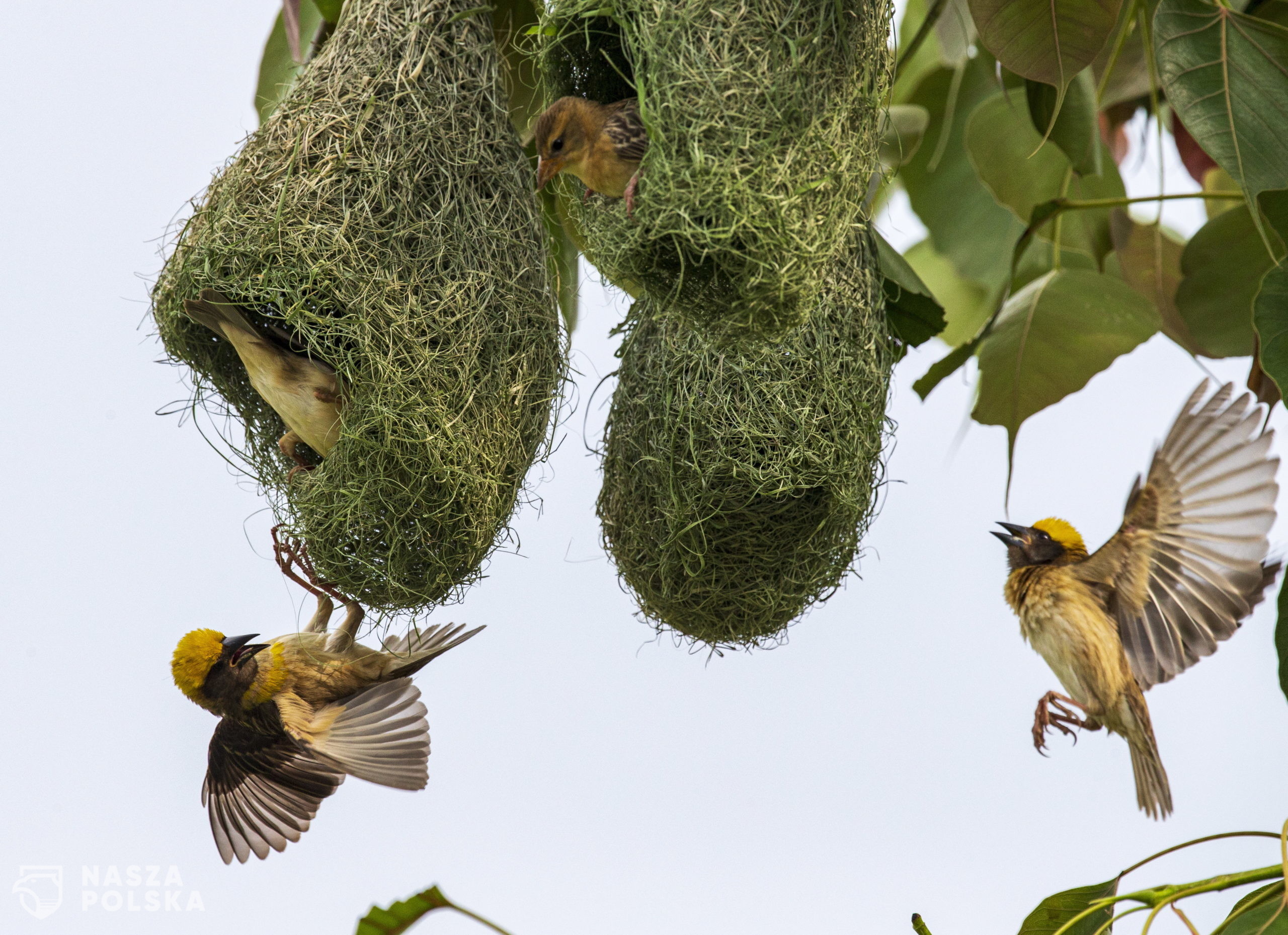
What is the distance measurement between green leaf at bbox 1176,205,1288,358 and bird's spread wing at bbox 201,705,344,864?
5.08ft

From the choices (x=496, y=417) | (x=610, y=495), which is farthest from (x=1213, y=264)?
(x=496, y=417)

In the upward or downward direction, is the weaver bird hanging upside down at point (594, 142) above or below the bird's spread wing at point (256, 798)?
above

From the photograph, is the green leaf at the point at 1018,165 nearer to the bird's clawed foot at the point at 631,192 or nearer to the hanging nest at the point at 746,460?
the hanging nest at the point at 746,460

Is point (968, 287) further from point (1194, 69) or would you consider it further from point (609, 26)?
point (609, 26)

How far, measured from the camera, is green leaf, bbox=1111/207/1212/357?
2361 mm

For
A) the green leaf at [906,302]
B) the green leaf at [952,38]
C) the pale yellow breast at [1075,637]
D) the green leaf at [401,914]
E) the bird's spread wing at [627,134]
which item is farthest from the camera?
the green leaf at [952,38]

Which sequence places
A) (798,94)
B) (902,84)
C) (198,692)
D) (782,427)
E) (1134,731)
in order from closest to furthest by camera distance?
(798,94)
(782,427)
(198,692)
(1134,731)
(902,84)

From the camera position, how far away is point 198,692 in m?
1.66

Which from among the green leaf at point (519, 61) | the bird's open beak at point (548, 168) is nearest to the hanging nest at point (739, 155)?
the bird's open beak at point (548, 168)

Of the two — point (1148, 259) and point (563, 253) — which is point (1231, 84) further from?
point (563, 253)

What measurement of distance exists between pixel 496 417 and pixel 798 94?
20.1 inches

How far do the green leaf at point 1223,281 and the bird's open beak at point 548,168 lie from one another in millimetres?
1160

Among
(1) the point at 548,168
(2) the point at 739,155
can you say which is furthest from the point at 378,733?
(2) the point at 739,155

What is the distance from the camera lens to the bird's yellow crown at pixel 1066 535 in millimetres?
2031
